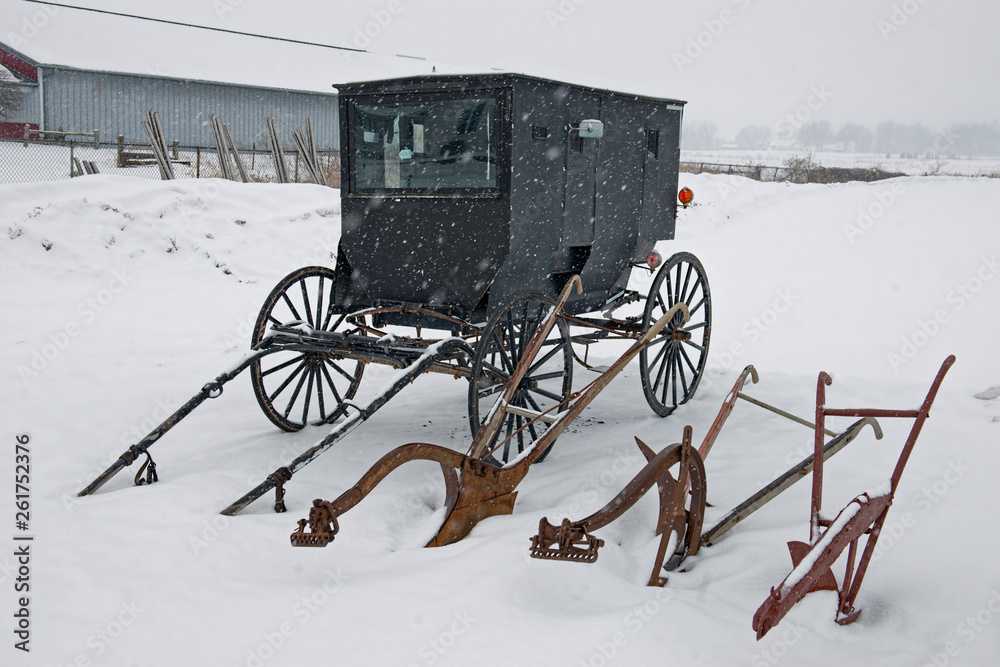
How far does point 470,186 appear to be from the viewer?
16.6 feet

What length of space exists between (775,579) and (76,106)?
24.4 meters

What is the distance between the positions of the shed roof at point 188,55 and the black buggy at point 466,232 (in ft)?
55.6

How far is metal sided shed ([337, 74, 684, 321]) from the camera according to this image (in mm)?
4961

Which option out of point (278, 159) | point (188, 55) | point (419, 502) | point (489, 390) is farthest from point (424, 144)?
point (188, 55)

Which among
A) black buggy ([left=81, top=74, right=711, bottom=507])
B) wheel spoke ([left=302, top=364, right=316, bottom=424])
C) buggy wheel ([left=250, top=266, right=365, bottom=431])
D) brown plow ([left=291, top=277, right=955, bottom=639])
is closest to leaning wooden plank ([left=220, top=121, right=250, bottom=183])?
buggy wheel ([left=250, top=266, right=365, bottom=431])

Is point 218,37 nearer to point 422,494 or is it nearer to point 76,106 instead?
point 76,106

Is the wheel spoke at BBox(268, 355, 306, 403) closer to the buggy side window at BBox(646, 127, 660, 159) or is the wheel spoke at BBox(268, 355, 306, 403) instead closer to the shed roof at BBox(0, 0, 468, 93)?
the buggy side window at BBox(646, 127, 660, 159)

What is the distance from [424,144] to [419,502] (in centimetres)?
236

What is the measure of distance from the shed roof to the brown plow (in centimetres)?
1917

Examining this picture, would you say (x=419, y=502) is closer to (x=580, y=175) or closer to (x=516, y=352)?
(x=516, y=352)

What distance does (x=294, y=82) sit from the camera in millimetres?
24531

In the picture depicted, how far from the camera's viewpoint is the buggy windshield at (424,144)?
500 centimetres

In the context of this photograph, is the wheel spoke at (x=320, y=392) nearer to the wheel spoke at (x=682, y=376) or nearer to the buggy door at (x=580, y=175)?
the buggy door at (x=580, y=175)

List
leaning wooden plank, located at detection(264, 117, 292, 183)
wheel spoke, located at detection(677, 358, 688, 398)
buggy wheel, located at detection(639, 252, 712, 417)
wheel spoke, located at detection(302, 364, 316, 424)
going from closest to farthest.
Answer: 1. wheel spoke, located at detection(302, 364, 316, 424)
2. buggy wheel, located at detection(639, 252, 712, 417)
3. wheel spoke, located at detection(677, 358, 688, 398)
4. leaning wooden plank, located at detection(264, 117, 292, 183)
